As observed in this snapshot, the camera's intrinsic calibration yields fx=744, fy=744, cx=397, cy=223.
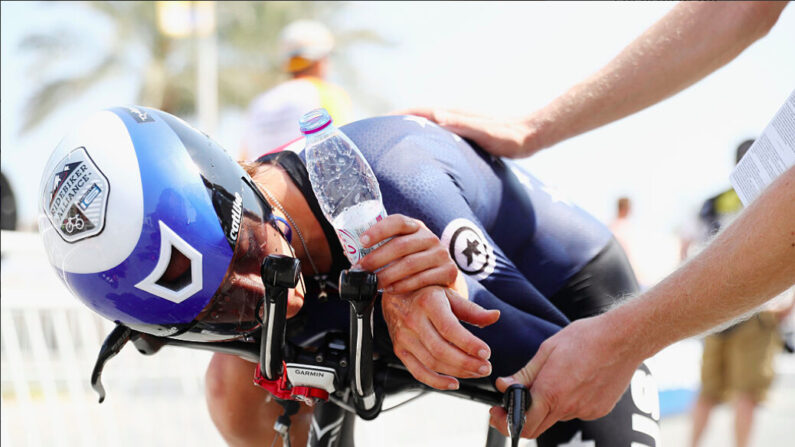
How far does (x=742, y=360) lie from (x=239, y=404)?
4673 millimetres

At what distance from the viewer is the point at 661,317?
1678mm

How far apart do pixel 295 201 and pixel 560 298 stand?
0.92 metres

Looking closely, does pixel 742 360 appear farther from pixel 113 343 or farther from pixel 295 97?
pixel 113 343

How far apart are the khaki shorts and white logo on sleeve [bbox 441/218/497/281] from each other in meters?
4.40

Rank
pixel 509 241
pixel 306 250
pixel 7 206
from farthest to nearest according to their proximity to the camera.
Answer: pixel 7 206 < pixel 509 241 < pixel 306 250

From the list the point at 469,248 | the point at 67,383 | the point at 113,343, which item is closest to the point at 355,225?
the point at 469,248

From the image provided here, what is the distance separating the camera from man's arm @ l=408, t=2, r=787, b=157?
2.61m

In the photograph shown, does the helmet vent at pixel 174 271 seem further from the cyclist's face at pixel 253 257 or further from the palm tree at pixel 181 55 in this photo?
the palm tree at pixel 181 55

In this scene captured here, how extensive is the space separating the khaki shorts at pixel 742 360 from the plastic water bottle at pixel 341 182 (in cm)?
460

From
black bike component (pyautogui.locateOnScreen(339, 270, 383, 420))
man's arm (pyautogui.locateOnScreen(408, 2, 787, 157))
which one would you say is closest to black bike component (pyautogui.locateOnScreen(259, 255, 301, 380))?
black bike component (pyautogui.locateOnScreen(339, 270, 383, 420))

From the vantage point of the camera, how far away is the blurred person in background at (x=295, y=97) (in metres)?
4.36

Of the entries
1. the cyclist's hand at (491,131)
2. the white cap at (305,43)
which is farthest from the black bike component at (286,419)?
the white cap at (305,43)

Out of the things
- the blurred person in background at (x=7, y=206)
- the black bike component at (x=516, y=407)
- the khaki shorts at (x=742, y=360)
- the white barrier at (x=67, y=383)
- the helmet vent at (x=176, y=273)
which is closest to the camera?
the black bike component at (x=516, y=407)

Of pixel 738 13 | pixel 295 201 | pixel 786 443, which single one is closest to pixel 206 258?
pixel 295 201
